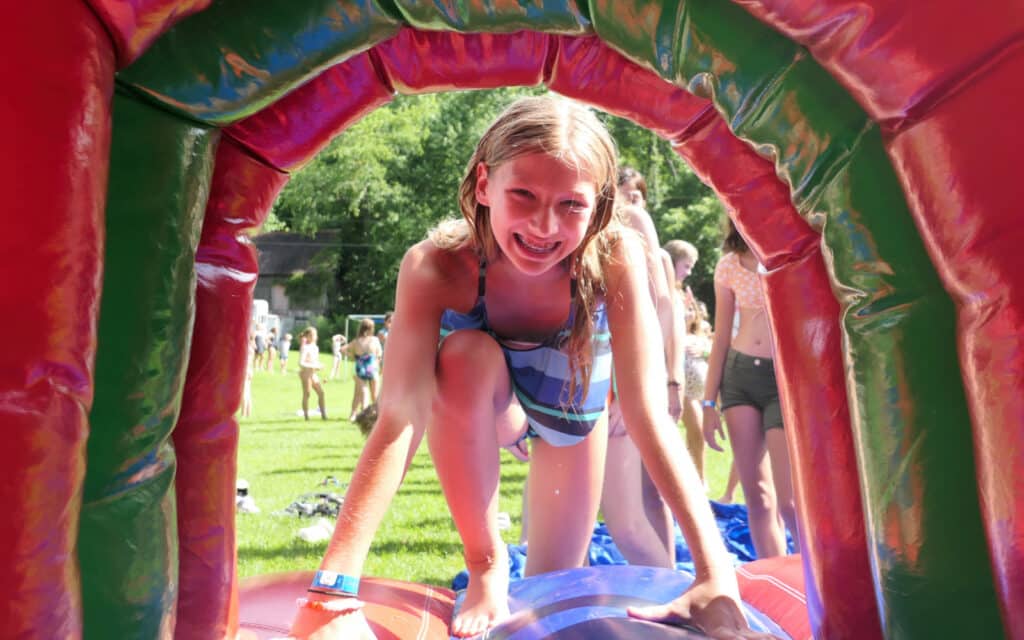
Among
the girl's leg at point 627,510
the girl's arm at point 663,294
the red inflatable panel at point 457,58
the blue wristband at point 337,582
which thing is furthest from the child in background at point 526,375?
the girl's arm at point 663,294

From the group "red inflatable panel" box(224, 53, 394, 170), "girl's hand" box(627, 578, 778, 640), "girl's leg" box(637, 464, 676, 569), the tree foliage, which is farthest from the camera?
the tree foliage

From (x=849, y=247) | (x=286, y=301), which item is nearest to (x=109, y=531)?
(x=849, y=247)

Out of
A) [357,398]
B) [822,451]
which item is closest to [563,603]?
[822,451]

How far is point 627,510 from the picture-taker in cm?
282

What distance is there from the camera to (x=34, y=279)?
1.13 m

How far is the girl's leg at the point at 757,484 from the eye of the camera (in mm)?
2975

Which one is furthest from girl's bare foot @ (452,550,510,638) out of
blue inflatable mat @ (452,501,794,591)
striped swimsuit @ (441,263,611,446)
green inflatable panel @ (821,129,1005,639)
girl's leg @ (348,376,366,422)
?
girl's leg @ (348,376,366,422)

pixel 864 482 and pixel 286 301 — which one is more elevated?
pixel 286 301

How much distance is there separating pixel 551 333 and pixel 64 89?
1334mm

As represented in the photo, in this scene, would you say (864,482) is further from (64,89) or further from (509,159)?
(64,89)

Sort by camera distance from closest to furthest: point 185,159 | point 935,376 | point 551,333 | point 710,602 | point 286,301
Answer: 1. point 935,376
2. point 185,159
3. point 710,602
4. point 551,333
5. point 286,301

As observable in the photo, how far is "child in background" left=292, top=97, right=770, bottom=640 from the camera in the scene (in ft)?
5.57

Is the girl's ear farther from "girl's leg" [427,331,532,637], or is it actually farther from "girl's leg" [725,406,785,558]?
"girl's leg" [725,406,785,558]

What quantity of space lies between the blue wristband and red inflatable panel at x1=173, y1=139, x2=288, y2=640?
0.28 meters
